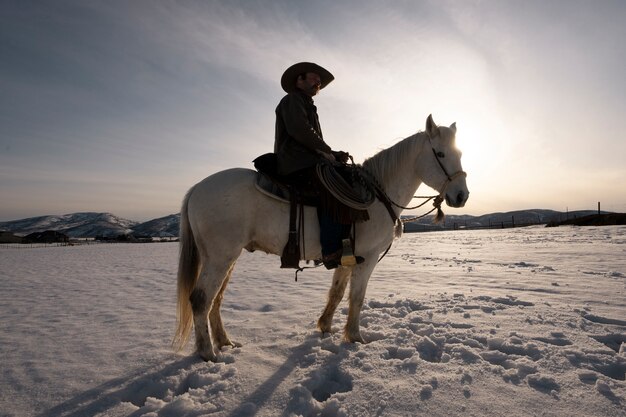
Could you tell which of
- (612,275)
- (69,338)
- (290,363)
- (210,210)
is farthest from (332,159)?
(612,275)

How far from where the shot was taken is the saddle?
3199mm

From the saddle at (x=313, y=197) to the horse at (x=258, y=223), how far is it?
0.09 m

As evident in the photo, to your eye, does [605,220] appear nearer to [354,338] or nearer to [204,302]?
[354,338]

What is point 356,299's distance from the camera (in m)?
3.50

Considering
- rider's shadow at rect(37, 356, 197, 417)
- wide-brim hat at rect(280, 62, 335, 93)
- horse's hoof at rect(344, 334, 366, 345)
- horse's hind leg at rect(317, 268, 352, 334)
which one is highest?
wide-brim hat at rect(280, 62, 335, 93)

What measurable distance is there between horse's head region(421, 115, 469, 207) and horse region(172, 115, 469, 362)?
10mm

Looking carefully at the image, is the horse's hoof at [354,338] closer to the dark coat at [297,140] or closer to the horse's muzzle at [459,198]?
the horse's muzzle at [459,198]

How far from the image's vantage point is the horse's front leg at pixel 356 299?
346 centimetres

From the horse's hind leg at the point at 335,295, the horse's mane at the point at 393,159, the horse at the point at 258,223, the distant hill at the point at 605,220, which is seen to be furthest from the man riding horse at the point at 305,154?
the distant hill at the point at 605,220

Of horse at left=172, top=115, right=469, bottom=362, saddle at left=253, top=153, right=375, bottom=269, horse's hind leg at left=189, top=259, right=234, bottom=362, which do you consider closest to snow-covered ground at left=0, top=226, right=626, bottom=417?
horse's hind leg at left=189, top=259, right=234, bottom=362

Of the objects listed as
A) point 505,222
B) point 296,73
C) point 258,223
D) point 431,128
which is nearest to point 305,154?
point 258,223

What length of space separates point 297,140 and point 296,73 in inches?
39.2

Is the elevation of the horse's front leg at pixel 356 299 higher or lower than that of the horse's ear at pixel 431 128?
lower

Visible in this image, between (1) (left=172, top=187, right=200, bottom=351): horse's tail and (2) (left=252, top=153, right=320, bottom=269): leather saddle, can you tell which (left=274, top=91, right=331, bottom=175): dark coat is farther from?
(1) (left=172, top=187, right=200, bottom=351): horse's tail
